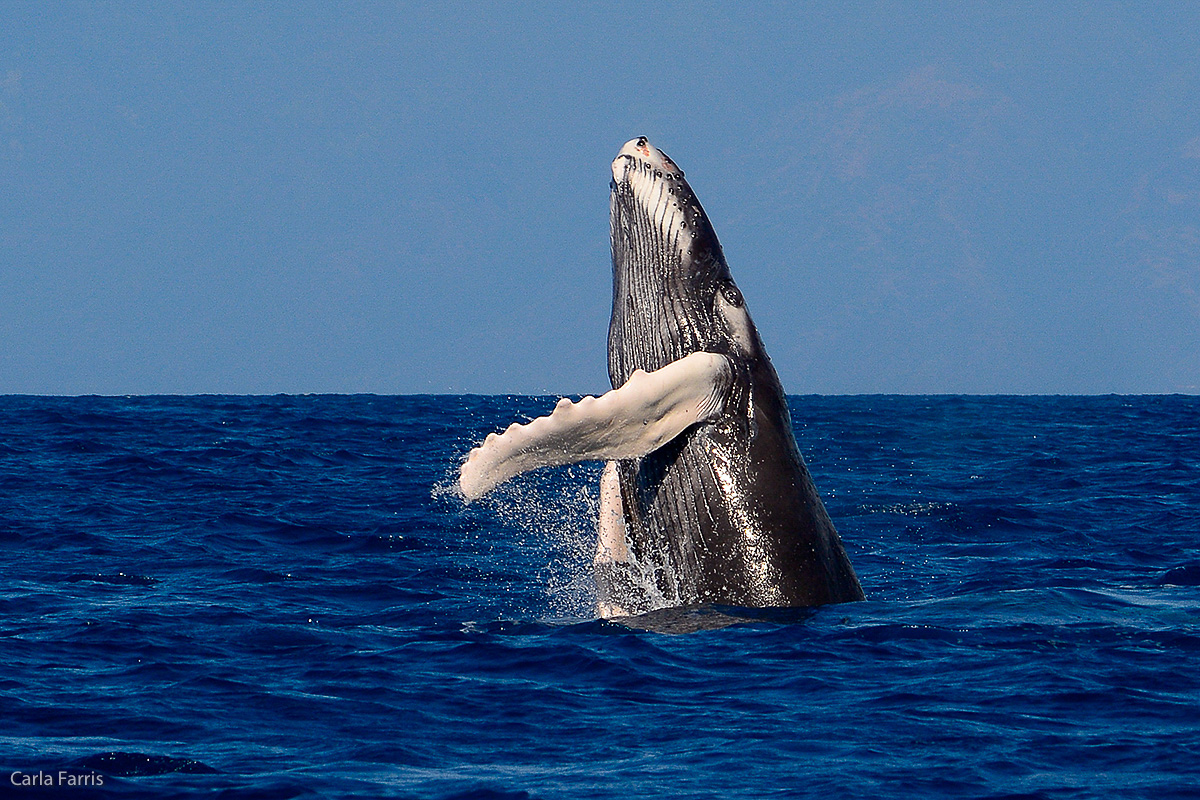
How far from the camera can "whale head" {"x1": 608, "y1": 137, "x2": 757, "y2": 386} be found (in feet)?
35.6

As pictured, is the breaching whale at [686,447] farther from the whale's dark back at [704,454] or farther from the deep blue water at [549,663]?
the deep blue water at [549,663]

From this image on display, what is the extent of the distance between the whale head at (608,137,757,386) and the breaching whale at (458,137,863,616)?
1 centimetres

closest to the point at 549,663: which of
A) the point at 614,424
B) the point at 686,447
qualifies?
the point at 614,424

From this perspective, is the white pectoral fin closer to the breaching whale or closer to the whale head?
the breaching whale

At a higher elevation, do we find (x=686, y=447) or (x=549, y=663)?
(x=686, y=447)

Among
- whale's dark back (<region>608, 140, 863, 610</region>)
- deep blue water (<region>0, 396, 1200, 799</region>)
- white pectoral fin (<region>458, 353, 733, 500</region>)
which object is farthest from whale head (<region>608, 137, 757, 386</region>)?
deep blue water (<region>0, 396, 1200, 799</region>)

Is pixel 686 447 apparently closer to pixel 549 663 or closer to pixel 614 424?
pixel 614 424

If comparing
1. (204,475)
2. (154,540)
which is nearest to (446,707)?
(154,540)

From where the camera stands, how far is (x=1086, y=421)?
52062 mm

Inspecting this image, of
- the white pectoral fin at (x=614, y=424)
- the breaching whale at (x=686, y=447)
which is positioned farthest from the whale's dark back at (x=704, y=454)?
the white pectoral fin at (x=614, y=424)

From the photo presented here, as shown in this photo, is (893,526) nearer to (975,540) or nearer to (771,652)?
(975,540)

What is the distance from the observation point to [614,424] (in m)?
9.95

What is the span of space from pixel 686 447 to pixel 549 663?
202cm

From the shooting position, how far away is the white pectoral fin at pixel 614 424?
383 inches
